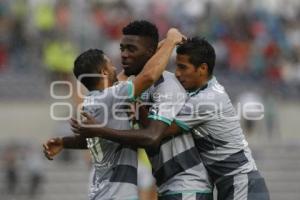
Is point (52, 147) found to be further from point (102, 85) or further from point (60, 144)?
point (102, 85)

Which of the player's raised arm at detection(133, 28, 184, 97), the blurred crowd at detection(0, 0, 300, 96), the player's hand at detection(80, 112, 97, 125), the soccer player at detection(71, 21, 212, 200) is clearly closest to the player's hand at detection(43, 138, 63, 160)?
the player's hand at detection(80, 112, 97, 125)

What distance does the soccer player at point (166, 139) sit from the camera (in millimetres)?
7895

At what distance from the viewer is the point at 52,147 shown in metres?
8.20

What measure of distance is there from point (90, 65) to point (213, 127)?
1096mm

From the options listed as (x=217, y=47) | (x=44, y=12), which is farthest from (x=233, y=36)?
(x=44, y=12)

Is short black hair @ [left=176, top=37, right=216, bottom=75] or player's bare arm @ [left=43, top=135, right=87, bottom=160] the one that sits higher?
short black hair @ [left=176, top=37, right=216, bottom=75]

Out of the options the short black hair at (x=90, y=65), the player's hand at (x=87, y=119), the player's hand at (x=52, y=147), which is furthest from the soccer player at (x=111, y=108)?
the player's hand at (x=52, y=147)

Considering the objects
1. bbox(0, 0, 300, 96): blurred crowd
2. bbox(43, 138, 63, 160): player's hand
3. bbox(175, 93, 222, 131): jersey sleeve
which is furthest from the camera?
bbox(0, 0, 300, 96): blurred crowd

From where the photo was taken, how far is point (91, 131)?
7582mm

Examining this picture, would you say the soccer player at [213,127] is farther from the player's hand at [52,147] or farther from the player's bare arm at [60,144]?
the player's hand at [52,147]

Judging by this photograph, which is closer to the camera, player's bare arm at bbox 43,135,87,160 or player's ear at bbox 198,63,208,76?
player's ear at bbox 198,63,208,76

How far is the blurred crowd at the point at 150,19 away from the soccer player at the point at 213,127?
11.4m

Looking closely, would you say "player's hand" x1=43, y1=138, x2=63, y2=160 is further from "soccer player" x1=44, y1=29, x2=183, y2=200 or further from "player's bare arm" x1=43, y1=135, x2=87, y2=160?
"soccer player" x1=44, y1=29, x2=183, y2=200

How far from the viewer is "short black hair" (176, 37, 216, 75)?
8.04 metres
